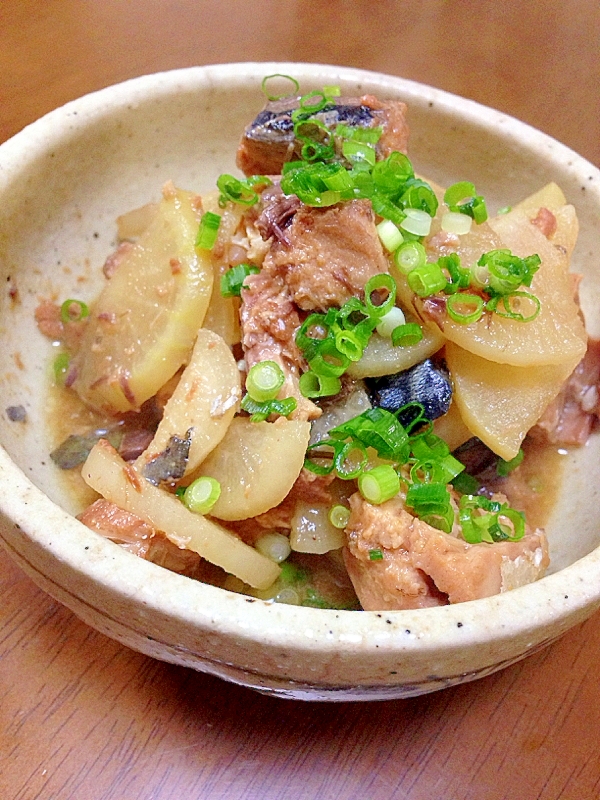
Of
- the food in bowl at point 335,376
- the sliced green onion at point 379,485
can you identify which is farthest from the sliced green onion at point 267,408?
the sliced green onion at point 379,485

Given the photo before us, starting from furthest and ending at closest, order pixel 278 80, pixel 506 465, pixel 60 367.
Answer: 1. pixel 278 80
2. pixel 60 367
3. pixel 506 465

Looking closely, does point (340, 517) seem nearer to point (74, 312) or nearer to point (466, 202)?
point (466, 202)

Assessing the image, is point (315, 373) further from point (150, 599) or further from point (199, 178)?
point (199, 178)

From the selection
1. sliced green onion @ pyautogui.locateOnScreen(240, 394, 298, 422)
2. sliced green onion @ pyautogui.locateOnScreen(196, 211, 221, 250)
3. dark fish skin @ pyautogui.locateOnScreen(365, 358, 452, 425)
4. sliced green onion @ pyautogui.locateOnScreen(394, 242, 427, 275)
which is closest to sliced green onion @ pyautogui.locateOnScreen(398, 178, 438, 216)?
sliced green onion @ pyautogui.locateOnScreen(394, 242, 427, 275)

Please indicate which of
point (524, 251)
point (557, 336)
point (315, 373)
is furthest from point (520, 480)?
point (315, 373)

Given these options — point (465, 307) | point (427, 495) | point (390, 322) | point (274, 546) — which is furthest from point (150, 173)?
point (427, 495)

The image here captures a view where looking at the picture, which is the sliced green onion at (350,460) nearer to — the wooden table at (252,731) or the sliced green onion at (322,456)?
the sliced green onion at (322,456)
